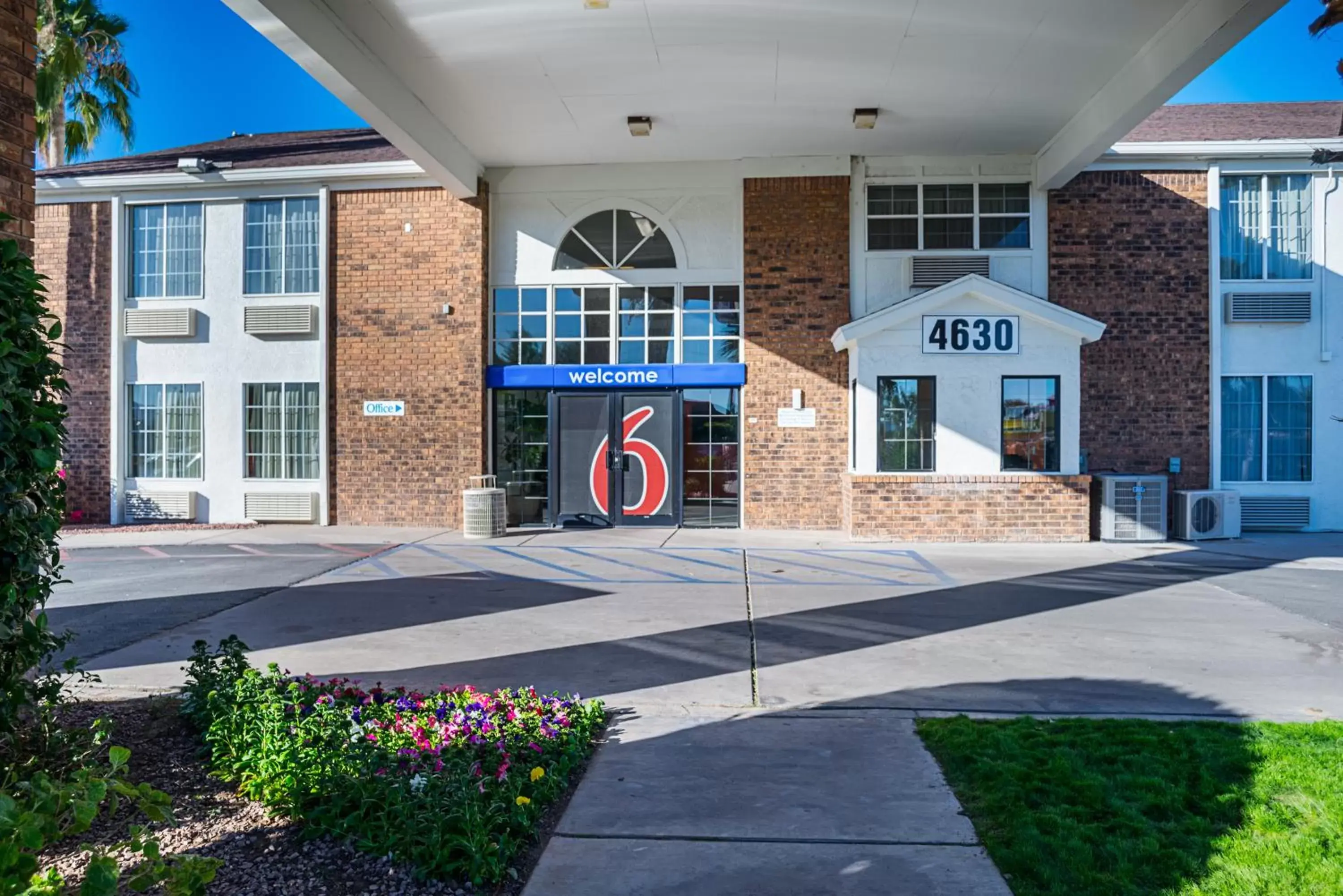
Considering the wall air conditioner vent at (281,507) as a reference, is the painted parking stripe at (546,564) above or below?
below

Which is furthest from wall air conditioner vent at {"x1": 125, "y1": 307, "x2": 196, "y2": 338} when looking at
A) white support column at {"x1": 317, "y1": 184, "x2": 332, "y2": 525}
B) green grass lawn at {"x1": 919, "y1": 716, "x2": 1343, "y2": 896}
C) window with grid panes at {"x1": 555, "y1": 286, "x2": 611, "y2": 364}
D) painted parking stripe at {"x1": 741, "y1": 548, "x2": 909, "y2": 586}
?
green grass lawn at {"x1": 919, "y1": 716, "x2": 1343, "y2": 896}

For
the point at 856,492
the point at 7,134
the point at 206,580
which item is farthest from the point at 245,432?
the point at 7,134

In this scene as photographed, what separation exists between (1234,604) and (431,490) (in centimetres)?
1183

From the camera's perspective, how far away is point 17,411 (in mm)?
3379

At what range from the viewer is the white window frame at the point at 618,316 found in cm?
1553

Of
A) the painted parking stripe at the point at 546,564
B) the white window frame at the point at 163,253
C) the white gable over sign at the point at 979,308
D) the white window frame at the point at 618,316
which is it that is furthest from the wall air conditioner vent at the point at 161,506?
the white gable over sign at the point at 979,308

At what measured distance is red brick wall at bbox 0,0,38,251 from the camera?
461cm

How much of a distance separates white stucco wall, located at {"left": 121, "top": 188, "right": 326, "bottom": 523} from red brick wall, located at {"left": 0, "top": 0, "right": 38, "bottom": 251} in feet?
37.9

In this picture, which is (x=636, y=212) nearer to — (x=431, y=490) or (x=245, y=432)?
(x=431, y=490)

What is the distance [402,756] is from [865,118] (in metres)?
12.1

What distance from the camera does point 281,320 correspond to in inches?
624

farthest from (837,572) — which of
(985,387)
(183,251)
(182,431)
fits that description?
(183,251)

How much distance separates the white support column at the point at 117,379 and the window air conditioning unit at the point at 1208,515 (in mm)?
17869

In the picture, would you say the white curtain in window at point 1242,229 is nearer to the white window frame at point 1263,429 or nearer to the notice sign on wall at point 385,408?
the white window frame at point 1263,429
